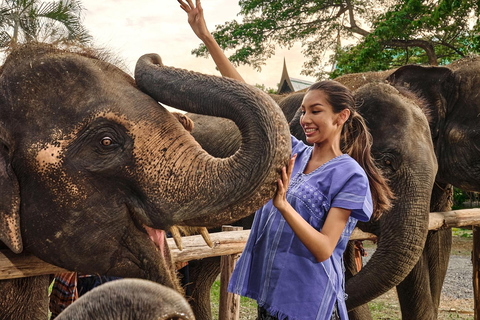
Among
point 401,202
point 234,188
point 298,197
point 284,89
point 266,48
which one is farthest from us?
point 284,89

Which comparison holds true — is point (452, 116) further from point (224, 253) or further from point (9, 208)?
point (9, 208)

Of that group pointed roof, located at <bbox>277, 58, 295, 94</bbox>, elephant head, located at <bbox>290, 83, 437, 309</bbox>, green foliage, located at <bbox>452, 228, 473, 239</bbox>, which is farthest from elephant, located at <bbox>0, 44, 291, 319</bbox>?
pointed roof, located at <bbox>277, 58, 295, 94</bbox>

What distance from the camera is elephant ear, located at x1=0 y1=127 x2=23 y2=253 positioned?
1984mm

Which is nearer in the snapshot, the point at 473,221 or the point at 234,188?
the point at 234,188

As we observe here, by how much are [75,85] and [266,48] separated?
13.1m

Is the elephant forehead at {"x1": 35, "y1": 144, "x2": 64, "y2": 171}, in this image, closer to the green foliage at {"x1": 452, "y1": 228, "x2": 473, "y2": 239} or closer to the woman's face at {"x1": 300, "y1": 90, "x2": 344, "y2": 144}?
the woman's face at {"x1": 300, "y1": 90, "x2": 344, "y2": 144}

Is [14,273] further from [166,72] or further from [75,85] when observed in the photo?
[166,72]

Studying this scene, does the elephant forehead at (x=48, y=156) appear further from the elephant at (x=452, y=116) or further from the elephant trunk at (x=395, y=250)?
the elephant at (x=452, y=116)

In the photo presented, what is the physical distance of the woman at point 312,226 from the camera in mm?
2053

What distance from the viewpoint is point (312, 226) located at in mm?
2127

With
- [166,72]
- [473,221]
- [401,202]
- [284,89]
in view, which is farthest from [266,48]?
[166,72]

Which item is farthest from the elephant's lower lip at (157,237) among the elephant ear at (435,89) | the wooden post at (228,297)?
the elephant ear at (435,89)

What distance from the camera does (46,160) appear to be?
2.00 metres

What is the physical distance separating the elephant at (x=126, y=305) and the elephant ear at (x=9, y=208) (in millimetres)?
1227
